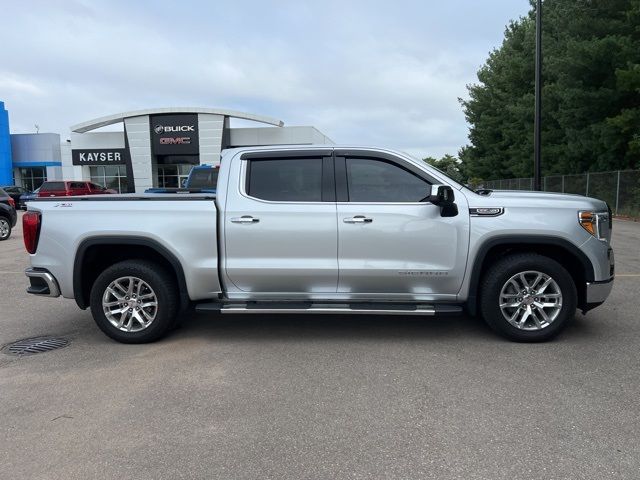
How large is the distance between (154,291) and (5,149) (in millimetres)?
45952

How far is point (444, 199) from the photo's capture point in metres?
4.80

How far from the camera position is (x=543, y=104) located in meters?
24.6

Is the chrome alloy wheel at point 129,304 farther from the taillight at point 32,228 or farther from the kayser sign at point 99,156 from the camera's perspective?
the kayser sign at point 99,156

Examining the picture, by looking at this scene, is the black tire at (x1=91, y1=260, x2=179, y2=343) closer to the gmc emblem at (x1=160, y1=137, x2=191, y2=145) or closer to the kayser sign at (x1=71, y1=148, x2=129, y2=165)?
the gmc emblem at (x1=160, y1=137, x2=191, y2=145)

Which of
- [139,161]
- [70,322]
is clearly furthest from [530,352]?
[139,161]

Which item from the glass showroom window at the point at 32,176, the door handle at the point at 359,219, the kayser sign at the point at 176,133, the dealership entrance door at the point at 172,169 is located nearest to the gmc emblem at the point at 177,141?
the kayser sign at the point at 176,133

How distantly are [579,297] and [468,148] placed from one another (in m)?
45.5

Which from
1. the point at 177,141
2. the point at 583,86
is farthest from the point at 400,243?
the point at 177,141

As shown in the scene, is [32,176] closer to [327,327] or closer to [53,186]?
[53,186]

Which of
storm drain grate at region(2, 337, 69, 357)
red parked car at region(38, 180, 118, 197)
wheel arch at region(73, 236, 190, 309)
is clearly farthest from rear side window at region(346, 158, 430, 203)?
red parked car at region(38, 180, 118, 197)

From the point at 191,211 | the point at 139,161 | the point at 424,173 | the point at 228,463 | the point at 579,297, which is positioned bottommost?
the point at 228,463

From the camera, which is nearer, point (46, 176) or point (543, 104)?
point (543, 104)

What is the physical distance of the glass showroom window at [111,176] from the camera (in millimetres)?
41594

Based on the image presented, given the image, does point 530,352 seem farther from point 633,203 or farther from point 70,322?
point 633,203
